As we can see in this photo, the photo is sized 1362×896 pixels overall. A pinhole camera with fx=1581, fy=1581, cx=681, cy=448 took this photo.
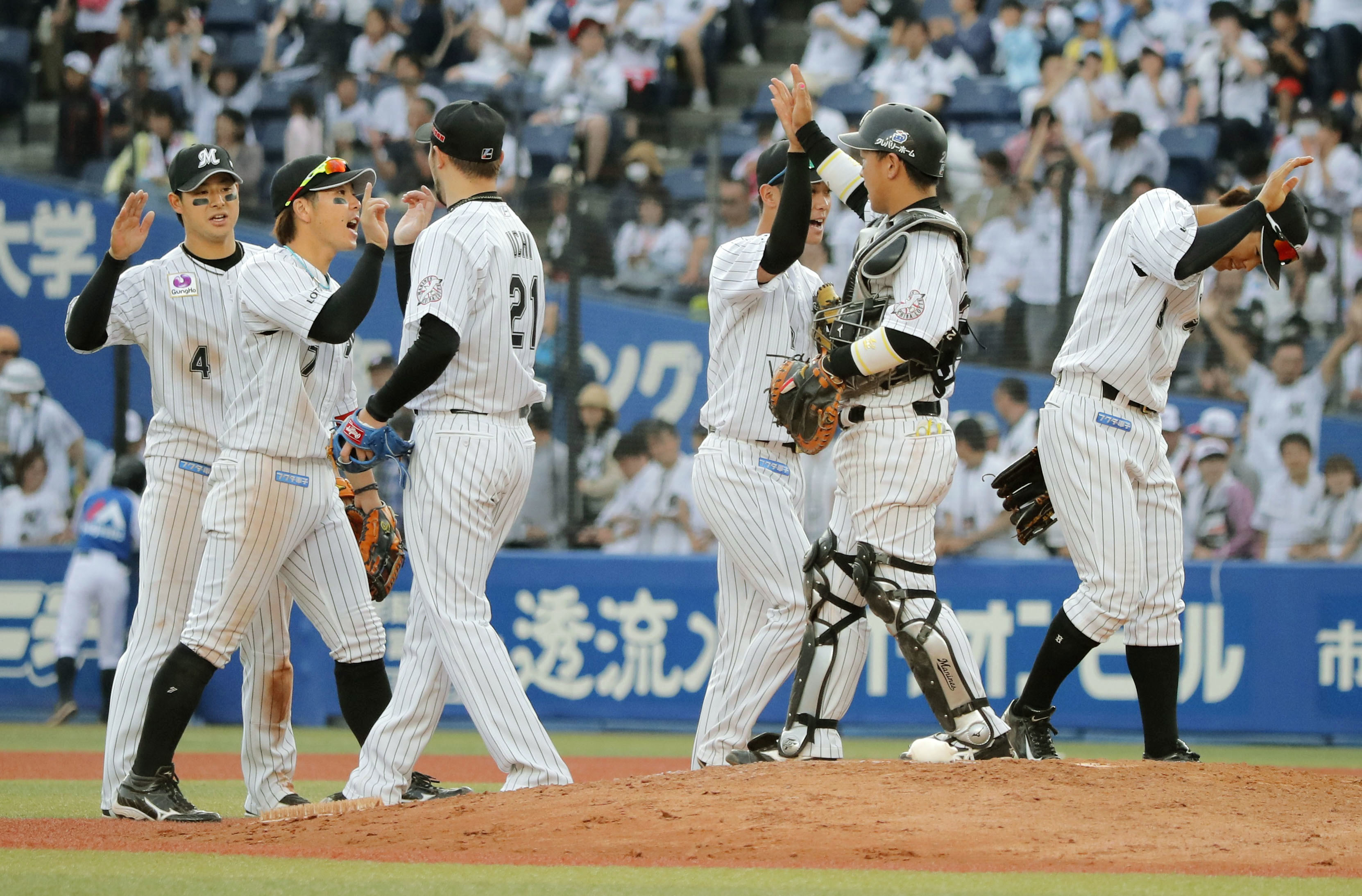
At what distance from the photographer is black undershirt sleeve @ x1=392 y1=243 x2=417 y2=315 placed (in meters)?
5.84

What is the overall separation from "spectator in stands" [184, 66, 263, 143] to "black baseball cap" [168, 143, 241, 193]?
9.87 metres

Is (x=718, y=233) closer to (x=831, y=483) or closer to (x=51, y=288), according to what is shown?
(x=831, y=483)

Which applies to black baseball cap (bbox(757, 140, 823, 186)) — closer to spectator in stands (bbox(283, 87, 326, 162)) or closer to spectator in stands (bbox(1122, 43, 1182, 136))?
spectator in stands (bbox(283, 87, 326, 162))

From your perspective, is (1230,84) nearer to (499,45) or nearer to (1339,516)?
(1339,516)

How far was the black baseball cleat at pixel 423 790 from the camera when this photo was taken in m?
5.84

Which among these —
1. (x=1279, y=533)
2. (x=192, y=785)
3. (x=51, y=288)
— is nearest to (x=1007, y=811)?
(x=192, y=785)

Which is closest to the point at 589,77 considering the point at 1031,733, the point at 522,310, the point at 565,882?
the point at 522,310

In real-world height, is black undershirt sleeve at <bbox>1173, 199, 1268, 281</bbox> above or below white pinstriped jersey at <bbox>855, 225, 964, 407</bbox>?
above

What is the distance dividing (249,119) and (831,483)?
312 inches

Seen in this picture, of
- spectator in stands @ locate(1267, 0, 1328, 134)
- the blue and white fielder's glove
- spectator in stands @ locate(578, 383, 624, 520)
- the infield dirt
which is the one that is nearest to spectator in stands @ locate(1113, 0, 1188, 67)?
spectator in stands @ locate(1267, 0, 1328, 134)

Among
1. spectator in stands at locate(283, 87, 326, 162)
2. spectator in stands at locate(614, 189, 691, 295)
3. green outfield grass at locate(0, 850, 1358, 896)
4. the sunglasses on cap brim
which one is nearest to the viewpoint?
green outfield grass at locate(0, 850, 1358, 896)

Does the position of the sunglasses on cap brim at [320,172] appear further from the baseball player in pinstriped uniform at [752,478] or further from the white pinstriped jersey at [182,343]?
the baseball player in pinstriped uniform at [752,478]

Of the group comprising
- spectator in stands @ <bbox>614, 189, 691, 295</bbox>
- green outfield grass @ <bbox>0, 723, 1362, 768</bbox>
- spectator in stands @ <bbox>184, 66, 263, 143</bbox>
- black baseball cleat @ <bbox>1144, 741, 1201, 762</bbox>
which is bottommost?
green outfield grass @ <bbox>0, 723, 1362, 768</bbox>

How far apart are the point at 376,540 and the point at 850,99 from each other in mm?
8929
